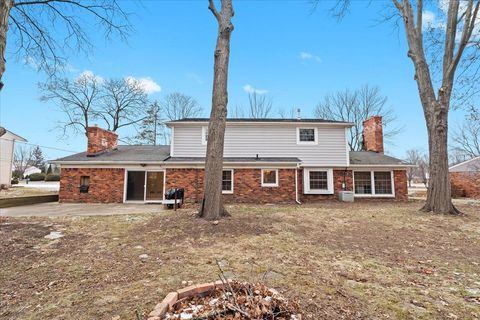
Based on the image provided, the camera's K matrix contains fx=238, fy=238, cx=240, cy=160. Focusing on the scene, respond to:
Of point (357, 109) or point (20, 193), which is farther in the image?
point (357, 109)

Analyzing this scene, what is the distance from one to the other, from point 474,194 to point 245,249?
21754 mm

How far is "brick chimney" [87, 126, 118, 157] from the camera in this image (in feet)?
44.4

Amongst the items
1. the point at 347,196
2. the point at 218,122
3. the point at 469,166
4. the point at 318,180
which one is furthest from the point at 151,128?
the point at 469,166

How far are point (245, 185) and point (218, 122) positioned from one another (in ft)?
19.8

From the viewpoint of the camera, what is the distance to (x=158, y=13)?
8.95m

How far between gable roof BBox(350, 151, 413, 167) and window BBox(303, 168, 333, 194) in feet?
5.18

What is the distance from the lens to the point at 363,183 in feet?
46.1

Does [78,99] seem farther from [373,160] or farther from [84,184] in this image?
[373,160]

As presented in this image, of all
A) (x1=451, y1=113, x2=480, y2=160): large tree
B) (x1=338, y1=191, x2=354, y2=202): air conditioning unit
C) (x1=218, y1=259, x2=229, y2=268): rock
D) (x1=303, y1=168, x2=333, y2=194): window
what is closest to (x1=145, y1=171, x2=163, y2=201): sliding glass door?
(x1=303, y1=168, x2=333, y2=194): window

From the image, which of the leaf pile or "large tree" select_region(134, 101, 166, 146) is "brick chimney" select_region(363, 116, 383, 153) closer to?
the leaf pile

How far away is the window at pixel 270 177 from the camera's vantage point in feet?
41.6

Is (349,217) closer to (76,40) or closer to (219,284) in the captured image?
(219,284)

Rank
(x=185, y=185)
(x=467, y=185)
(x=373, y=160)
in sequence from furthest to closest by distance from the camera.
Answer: (x=467, y=185) → (x=373, y=160) → (x=185, y=185)

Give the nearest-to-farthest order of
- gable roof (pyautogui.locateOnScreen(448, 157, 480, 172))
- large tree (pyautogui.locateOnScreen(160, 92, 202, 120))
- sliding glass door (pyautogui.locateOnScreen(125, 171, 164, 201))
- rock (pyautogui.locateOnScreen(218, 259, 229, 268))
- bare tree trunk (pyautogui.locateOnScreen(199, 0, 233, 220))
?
1. rock (pyautogui.locateOnScreen(218, 259, 229, 268))
2. bare tree trunk (pyautogui.locateOnScreen(199, 0, 233, 220))
3. sliding glass door (pyautogui.locateOnScreen(125, 171, 164, 201))
4. gable roof (pyautogui.locateOnScreen(448, 157, 480, 172))
5. large tree (pyautogui.locateOnScreen(160, 92, 202, 120))
